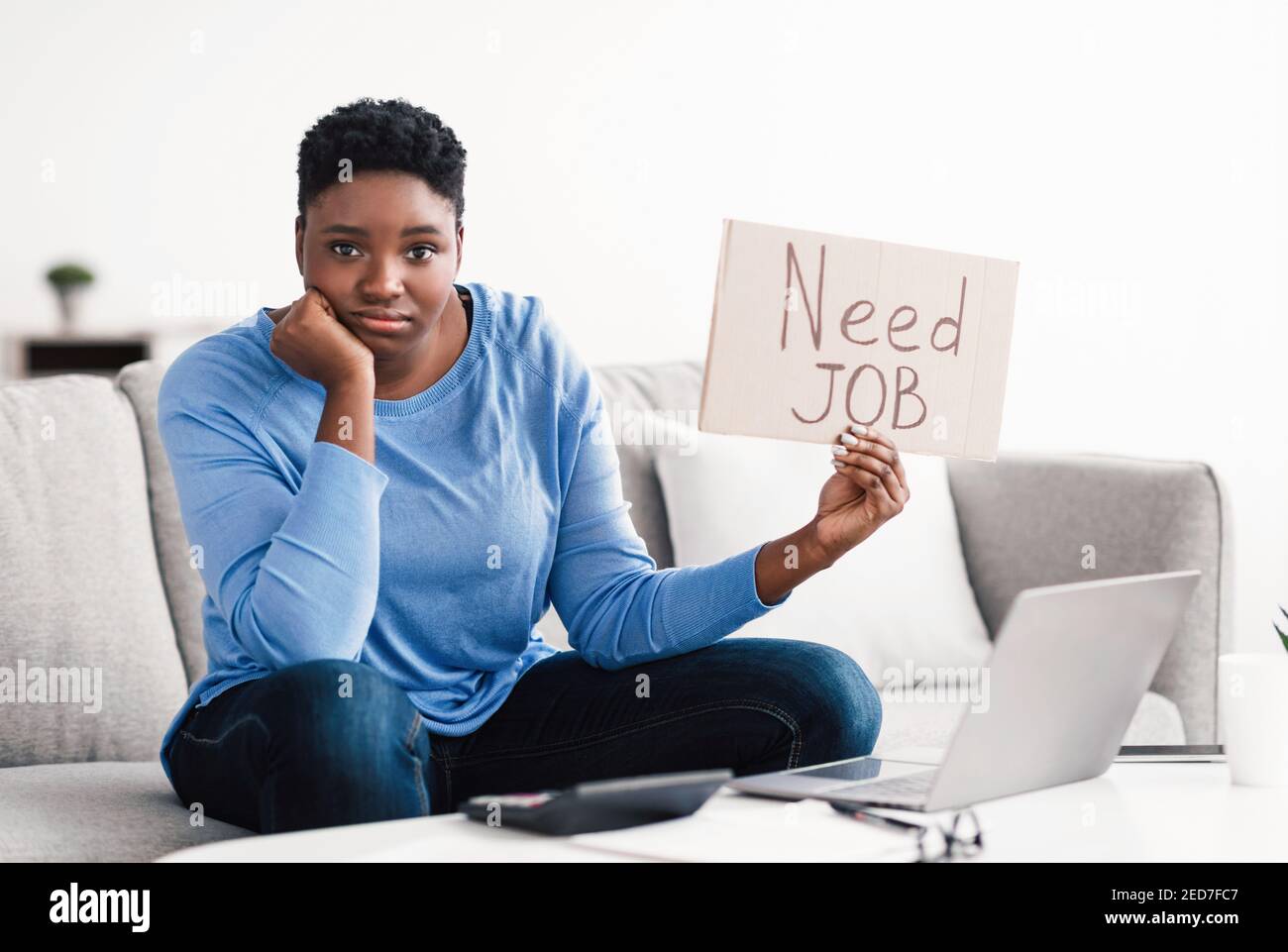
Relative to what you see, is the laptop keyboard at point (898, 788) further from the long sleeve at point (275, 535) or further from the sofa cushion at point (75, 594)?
the sofa cushion at point (75, 594)

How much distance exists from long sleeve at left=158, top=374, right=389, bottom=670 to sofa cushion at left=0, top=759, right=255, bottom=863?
17cm

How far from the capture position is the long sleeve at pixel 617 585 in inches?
50.7

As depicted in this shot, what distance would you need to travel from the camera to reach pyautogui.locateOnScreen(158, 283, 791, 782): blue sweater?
1125 millimetres

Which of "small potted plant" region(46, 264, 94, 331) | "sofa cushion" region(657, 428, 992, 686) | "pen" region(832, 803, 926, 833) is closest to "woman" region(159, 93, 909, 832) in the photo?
"pen" region(832, 803, 926, 833)

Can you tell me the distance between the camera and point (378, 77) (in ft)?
10.8

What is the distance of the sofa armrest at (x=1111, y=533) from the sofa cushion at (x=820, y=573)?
0.45 feet

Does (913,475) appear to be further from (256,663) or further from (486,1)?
(486,1)

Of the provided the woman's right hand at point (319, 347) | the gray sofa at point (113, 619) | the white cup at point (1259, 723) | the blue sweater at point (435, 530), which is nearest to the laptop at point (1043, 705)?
the white cup at point (1259, 723)

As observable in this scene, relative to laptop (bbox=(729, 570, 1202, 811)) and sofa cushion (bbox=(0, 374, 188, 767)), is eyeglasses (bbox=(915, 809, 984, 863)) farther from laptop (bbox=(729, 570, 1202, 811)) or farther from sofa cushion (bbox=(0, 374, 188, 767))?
sofa cushion (bbox=(0, 374, 188, 767))

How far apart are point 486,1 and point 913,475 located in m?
1.68

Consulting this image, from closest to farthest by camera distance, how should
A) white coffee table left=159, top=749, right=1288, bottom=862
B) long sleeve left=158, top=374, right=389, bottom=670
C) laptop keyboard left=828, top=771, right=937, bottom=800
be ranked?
white coffee table left=159, top=749, right=1288, bottom=862 → laptop keyboard left=828, top=771, right=937, bottom=800 → long sleeve left=158, top=374, right=389, bottom=670

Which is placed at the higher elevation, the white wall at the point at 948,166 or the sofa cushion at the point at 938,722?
the white wall at the point at 948,166
